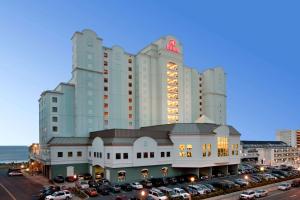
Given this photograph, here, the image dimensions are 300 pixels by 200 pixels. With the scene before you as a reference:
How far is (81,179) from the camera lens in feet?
215

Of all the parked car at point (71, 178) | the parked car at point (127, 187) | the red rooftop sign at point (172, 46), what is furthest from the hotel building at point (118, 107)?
the parked car at point (127, 187)

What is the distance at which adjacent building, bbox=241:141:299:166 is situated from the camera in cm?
12056

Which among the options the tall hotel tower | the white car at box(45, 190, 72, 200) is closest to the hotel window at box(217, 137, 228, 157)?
the tall hotel tower

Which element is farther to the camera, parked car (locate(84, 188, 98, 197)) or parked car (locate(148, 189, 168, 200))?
parked car (locate(84, 188, 98, 197))

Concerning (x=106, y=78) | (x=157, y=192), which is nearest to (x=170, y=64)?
(x=106, y=78)

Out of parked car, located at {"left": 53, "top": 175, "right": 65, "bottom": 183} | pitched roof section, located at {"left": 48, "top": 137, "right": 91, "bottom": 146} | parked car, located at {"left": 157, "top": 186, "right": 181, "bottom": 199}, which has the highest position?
pitched roof section, located at {"left": 48, "top": 137, "right": 91, "bottom": 146}

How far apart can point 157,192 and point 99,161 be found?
25300 millimetres

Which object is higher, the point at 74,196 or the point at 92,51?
the point at 92,51

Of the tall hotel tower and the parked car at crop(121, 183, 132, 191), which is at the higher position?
the tall hotel tower

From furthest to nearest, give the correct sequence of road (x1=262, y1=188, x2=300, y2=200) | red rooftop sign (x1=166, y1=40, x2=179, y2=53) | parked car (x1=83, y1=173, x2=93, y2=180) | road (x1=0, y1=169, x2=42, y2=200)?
red rooftop sign (x1=166, y1=40, x2=179, y2=53), parked car (x1=83, y1=173, x2=93, y2=180), road (x1=0, y1=169, x2=42, y2=200), road (x1=262, y1=188, x2=300, y2=200)

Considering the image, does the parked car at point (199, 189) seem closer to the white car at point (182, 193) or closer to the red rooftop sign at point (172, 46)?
the white car at point (182, 193)

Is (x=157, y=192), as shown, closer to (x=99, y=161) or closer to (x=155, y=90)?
(x=99, y=161)

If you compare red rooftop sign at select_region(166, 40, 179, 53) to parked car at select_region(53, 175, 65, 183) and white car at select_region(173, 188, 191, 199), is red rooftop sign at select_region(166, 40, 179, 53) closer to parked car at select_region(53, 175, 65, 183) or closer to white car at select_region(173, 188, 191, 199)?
parked car at select_region(53, 175, 65, 183)

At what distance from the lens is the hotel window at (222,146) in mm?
73637
